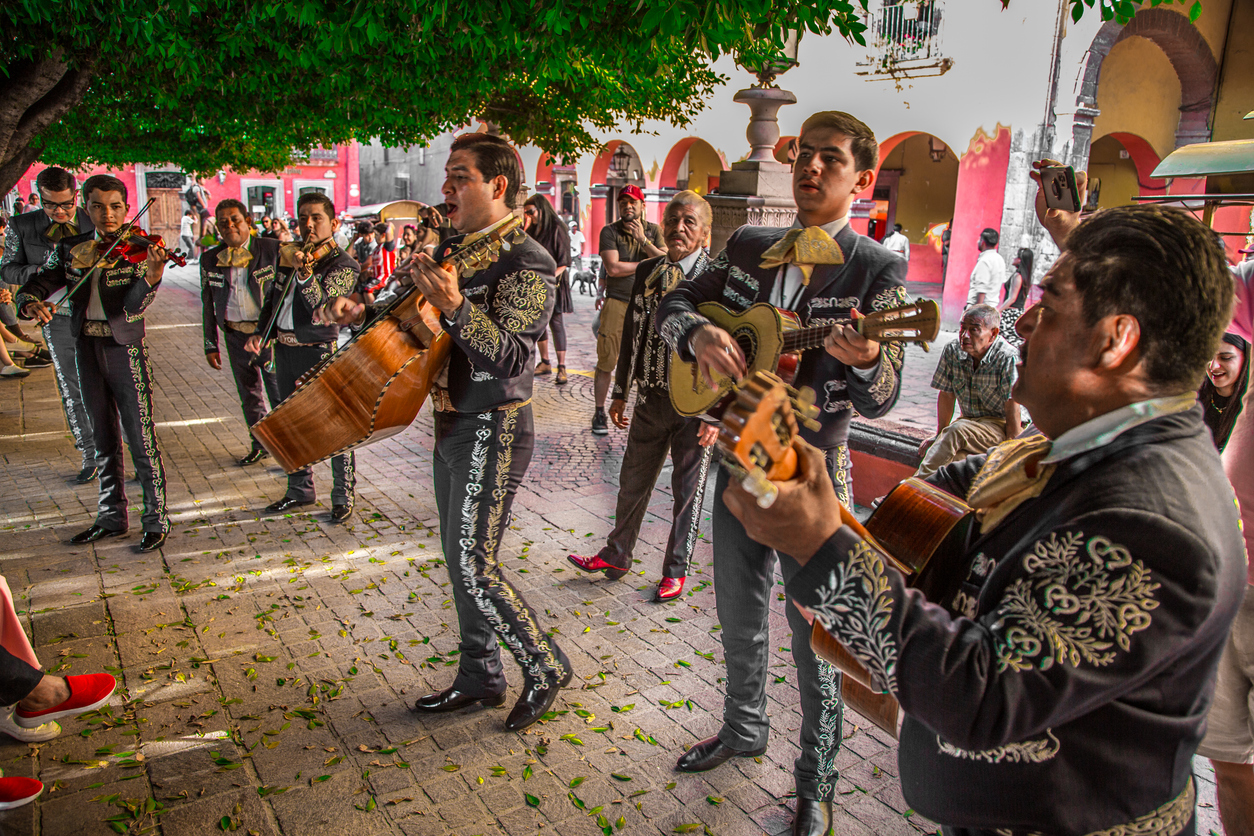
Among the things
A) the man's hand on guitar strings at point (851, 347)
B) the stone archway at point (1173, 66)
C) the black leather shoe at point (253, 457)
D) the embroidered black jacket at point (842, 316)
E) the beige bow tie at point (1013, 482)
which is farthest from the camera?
A: the stone archway at point (1173, 66)

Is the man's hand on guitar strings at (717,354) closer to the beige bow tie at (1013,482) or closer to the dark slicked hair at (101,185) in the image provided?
the beige bow tie at (1013,482)

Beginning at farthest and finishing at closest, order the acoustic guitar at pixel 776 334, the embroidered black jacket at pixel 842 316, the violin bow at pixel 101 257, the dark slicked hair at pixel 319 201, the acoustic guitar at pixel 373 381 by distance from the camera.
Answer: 1. the dark slicked hair at pixel 319 201
2. the violin bow at pixel 101 257
3. the acoustic guitar at pixel 373 381
4. the embroidered black jacket at pixel 842 316
5. the acoustic guitar at pixel 776 334

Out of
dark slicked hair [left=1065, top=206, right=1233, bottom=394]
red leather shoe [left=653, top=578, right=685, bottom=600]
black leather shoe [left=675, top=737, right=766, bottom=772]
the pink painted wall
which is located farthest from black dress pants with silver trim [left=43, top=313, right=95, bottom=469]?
the pink painted wall

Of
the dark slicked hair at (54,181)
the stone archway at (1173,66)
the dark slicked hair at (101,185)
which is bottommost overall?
the dark slicked hair at (101,185)

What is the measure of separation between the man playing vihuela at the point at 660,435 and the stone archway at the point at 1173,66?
11489 millimetres

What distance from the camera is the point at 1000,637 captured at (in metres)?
1.38

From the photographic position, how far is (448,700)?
3.77m

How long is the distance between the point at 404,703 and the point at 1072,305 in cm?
340

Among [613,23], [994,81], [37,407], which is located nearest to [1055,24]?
[994,81]

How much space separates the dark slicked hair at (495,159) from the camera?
342cm

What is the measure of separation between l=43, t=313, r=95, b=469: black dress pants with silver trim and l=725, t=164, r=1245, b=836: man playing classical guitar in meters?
6.24

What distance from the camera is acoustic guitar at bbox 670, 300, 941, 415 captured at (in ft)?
8.39

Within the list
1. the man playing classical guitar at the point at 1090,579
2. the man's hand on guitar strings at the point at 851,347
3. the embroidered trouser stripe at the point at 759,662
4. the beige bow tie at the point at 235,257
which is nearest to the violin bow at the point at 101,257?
the beige bow tie at the point at 235,257

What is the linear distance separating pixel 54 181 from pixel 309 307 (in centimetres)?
255
